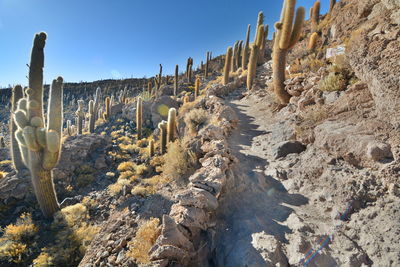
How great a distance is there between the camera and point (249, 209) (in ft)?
13.0

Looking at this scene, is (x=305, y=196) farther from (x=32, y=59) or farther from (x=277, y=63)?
(x=32, y=59)

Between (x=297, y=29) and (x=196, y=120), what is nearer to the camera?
(x=297, y=29)

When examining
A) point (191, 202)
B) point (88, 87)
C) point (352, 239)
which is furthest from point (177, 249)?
point (88, 87)

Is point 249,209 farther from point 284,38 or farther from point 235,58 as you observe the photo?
point 235,58

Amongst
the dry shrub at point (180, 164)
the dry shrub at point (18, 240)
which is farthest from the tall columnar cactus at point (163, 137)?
the dry shrub at point (18, 240)

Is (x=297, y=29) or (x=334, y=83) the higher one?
(x=297, y=29)

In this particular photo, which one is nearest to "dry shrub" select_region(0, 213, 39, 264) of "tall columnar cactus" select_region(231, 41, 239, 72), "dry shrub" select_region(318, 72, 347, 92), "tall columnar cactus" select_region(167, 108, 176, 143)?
"tall columnar cactus" select_region(167, 108, 176, 143)

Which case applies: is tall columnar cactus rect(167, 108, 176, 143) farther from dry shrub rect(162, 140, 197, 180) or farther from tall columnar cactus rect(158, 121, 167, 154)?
dry shrub rect(162, 140, 197, 180)

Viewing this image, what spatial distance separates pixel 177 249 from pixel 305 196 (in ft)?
8.84

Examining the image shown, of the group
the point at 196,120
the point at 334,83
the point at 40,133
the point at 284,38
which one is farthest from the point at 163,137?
the point at 334,83

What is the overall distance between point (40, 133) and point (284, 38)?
9.79 m

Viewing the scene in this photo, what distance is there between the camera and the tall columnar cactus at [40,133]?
245 inches

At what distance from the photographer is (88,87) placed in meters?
52.0

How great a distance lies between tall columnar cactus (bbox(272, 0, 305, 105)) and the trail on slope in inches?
135
